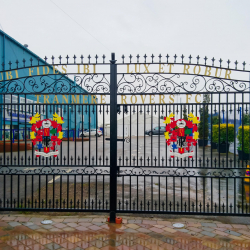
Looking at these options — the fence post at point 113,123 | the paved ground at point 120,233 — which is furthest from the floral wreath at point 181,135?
the paved ground at point 120,233

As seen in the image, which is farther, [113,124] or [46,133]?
[46,133]

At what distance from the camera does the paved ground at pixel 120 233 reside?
3869 mm

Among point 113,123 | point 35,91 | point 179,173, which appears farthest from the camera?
point 35,91

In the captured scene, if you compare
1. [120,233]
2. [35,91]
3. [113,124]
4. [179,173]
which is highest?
[35,91]

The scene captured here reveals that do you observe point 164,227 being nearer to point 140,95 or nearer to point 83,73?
point 140,95

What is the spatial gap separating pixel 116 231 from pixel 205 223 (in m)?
1.70

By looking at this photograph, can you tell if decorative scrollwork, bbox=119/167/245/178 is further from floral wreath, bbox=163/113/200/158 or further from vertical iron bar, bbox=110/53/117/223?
floral wreath, bbox=163/113/200/158

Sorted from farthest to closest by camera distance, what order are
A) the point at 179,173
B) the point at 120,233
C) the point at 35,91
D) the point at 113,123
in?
the point at 35,91, the point at 179,173, the point at 113,123, the point at 120,233

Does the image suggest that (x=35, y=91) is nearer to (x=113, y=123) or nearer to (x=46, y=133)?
(x=46, y=133)

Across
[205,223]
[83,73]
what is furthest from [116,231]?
[83,73]

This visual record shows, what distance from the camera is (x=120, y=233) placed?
4.31 meters

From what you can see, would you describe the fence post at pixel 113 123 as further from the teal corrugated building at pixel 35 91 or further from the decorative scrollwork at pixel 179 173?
the teal corrugated building at pixel 35 91

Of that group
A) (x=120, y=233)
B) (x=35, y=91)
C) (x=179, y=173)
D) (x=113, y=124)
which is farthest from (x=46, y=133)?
(x=179, y=173)

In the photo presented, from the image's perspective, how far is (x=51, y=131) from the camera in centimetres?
507
